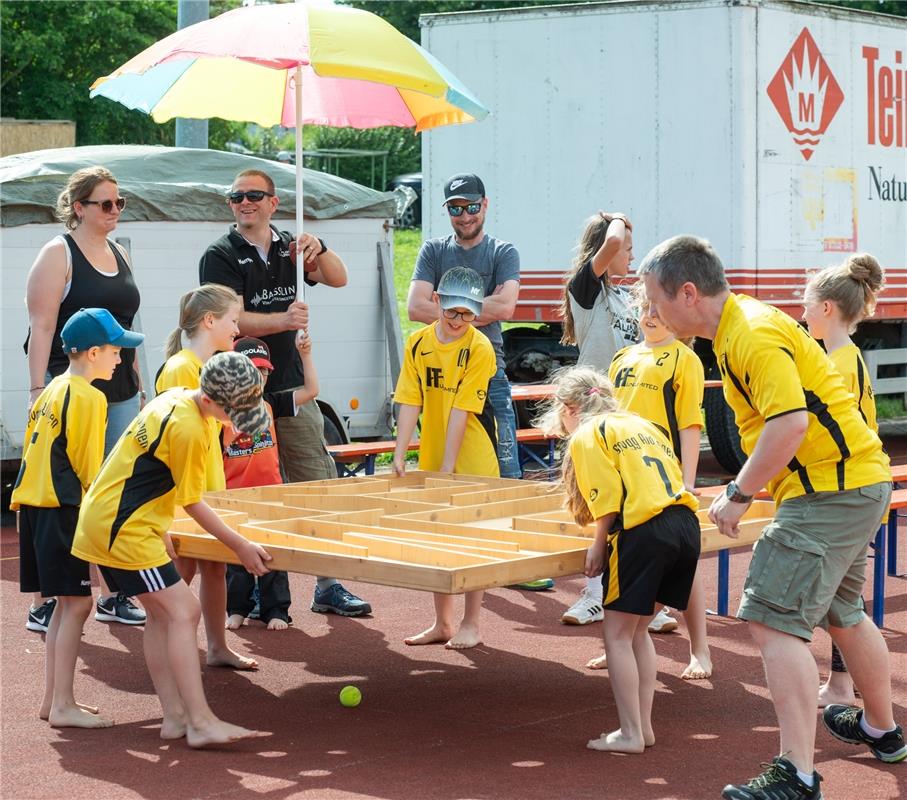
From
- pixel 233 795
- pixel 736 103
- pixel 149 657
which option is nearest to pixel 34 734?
pixel 149 657

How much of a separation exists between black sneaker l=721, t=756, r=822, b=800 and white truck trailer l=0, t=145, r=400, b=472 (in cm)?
679

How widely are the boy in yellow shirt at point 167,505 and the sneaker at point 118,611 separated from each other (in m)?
2.34

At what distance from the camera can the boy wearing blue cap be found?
5.91 m

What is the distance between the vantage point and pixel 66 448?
607 cm

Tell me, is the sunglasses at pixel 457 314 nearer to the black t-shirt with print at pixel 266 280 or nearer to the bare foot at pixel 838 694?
the black t-shirt with print at pixel 266 280

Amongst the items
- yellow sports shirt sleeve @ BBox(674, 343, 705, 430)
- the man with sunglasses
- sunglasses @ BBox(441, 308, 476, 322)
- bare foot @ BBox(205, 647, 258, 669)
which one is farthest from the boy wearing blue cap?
yellow sports shirt sleeve @ BBox(674, 343, 705, 430)

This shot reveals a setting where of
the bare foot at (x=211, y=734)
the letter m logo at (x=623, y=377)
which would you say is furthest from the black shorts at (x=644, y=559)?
the letter m logo at (x=623, y=377)

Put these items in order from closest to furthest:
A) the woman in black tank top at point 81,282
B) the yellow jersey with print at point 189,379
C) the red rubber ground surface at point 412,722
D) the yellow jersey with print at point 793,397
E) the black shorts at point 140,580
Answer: the yellow jersey with print at point 793,397 → the red rubber ground surface at point 412,722 → the black shorts at point 140,580 → the yellow jersey with print at point 189,379 → the woman in black tank top at point 81,282

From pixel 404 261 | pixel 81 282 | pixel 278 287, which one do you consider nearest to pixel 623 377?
pixel 278 287

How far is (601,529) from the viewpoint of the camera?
538cm

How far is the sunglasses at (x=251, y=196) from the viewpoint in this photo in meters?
7.58

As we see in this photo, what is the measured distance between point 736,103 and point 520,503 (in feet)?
25.0

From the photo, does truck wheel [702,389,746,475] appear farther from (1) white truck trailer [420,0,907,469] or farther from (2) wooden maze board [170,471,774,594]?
(2) wooden maze board [170,471,774,594]

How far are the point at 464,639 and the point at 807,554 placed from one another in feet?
8.96
